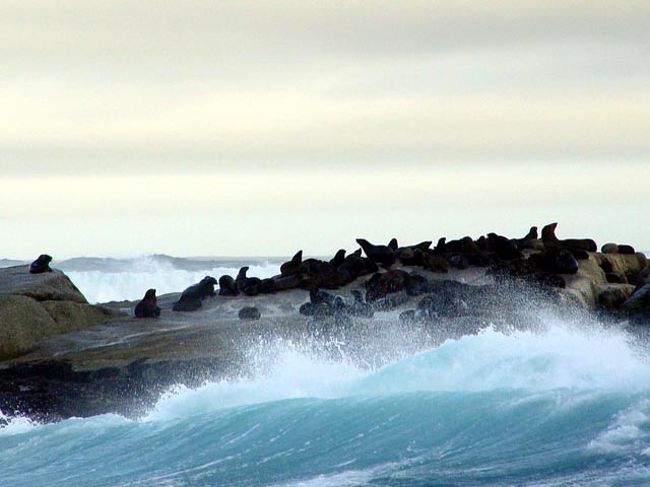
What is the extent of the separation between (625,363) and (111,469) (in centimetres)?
685

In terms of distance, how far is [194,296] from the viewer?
75.1 feet

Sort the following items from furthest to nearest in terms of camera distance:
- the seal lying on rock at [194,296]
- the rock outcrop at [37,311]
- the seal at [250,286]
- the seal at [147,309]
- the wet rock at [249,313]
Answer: the seal at [250,286]
the seal lying on rock at [194,296]
the seal at [147,309]
the wet rock at [249,313]
the rock outcrop at [37,311]

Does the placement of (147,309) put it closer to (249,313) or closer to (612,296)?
(249,313)

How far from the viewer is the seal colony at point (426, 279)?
20781mm

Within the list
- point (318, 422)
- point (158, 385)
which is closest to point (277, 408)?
point (318, 422)

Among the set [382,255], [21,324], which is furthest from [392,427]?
[382,255]

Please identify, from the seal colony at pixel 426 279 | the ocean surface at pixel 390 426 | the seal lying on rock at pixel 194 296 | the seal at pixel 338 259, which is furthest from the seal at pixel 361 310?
the seal lying on rock at pixel 194 296

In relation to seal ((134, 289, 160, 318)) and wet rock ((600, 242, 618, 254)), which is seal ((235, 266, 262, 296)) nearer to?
seal ((134, 289, 160, 318))

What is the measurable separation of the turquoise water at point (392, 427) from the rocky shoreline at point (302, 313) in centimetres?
83

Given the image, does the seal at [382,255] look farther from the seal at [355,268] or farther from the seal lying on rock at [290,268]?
the seal lying on rock at [290,268]

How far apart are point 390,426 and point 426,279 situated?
838 centimetres

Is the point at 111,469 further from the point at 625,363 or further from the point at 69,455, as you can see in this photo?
the point at 625,363

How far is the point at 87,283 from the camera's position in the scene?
37.5m

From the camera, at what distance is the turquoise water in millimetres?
12328
